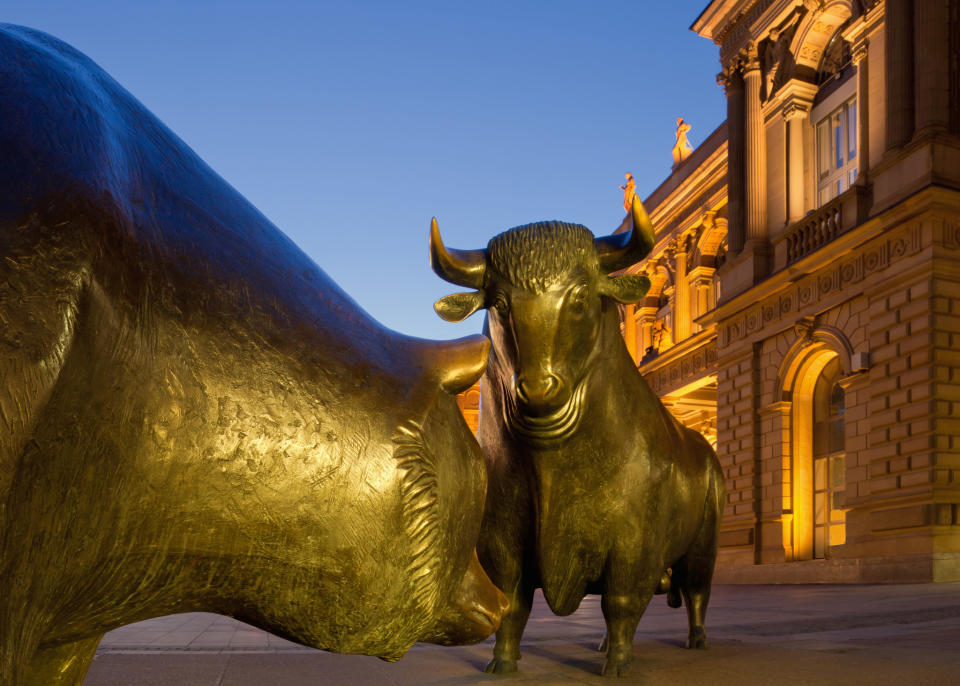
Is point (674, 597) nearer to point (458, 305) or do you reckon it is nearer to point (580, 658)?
point (580, 658)

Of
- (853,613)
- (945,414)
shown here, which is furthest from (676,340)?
(853,613)

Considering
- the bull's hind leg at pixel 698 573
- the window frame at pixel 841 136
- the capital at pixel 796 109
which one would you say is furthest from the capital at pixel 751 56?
the bull's hind leg at pixel 698 573

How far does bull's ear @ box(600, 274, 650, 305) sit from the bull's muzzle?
0.42 m

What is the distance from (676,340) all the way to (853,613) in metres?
22.1

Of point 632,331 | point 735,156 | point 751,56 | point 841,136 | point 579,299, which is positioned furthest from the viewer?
point 632,331

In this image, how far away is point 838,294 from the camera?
16891mm

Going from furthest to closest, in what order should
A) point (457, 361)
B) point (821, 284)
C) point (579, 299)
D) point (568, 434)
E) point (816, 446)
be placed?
point (816, 446) < point (821, 284) < point (568, 434) < point (579, 299) < point (457, 361)

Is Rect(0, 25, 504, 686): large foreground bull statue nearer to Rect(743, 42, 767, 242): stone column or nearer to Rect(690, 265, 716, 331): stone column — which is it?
Rect(743, 42, 767, 242): stone column

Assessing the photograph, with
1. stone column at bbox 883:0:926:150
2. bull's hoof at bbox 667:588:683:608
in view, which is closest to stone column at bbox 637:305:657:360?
stone column at bbox 883:0:926:150

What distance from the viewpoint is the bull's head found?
A: 9.36ft

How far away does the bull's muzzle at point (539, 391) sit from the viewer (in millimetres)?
2812

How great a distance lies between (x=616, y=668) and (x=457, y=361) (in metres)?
2.74

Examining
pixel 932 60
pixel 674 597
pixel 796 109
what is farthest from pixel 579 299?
pixel 796 109

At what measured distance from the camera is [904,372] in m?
14.9
